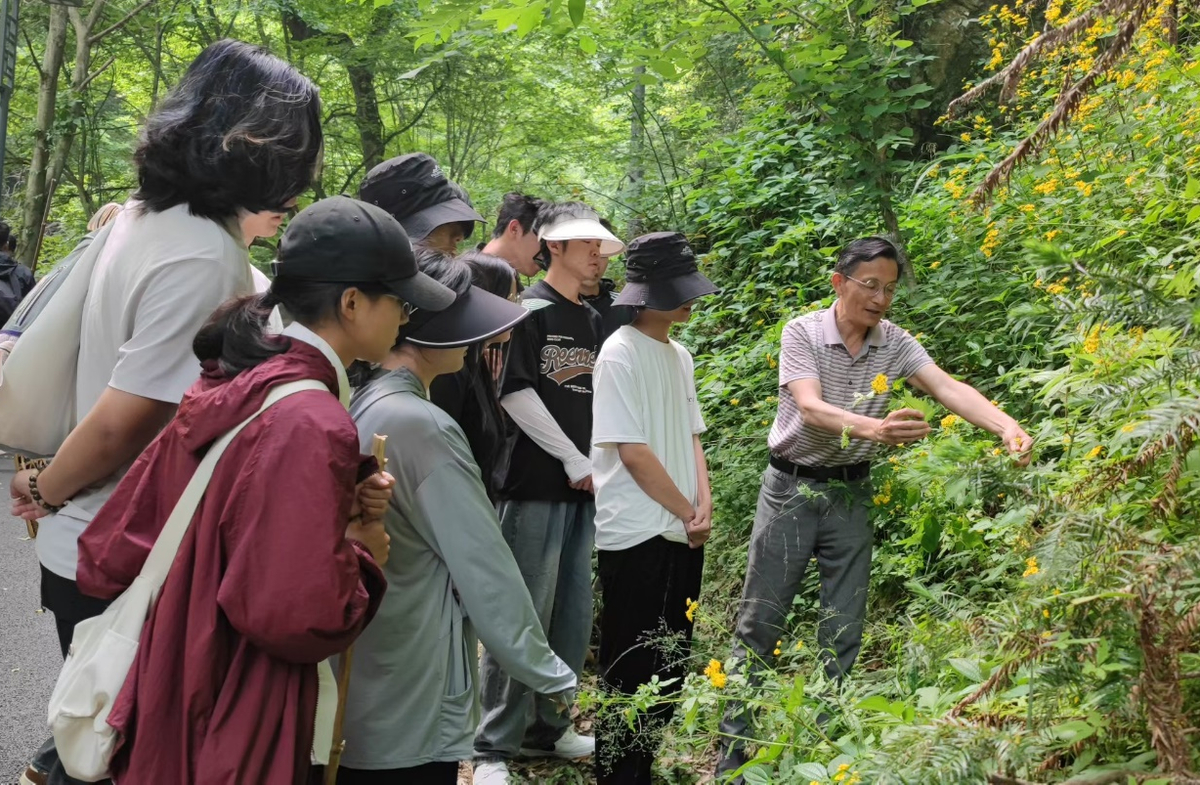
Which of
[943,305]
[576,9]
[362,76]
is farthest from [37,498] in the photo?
[362,76]

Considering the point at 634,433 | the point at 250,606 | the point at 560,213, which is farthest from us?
the point at 560,213

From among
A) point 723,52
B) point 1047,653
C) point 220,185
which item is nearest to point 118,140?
point 723,52

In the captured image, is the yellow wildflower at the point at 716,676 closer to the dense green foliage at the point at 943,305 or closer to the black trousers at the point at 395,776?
the dense green foliage at the point at 943,305

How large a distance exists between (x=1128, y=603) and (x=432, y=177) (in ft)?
10.5

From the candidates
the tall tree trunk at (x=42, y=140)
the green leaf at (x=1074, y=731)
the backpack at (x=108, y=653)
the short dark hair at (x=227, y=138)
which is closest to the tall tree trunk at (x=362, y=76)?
the tall tree trunk at (x=42, y=140)

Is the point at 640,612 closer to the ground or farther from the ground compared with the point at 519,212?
closer to the ground

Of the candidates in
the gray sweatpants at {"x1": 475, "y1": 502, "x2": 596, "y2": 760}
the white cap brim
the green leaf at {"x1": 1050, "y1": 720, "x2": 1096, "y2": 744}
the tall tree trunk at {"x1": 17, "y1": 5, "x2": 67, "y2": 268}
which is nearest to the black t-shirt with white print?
the gray sweatpants at {"x1": 475, "y1": 502, "x2": 596, "y2": 760}

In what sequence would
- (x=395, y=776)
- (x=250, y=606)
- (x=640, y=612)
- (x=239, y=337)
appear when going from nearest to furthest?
(x=250, y=606) < (x=239, y=337) < (x=395, y=776) < (x=640, y=612)

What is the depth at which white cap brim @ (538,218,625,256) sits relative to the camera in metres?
4.62

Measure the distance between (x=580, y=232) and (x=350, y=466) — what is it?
9.49 ft

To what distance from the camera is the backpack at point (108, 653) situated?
6.14 ft

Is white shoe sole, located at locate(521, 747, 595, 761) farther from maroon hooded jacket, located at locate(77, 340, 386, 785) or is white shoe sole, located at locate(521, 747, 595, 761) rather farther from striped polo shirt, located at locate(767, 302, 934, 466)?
maroon hooded jacket, located at locate(77, 340, 386, 785)

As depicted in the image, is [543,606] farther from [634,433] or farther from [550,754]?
[634,433]

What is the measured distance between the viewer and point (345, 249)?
7.06 feet
